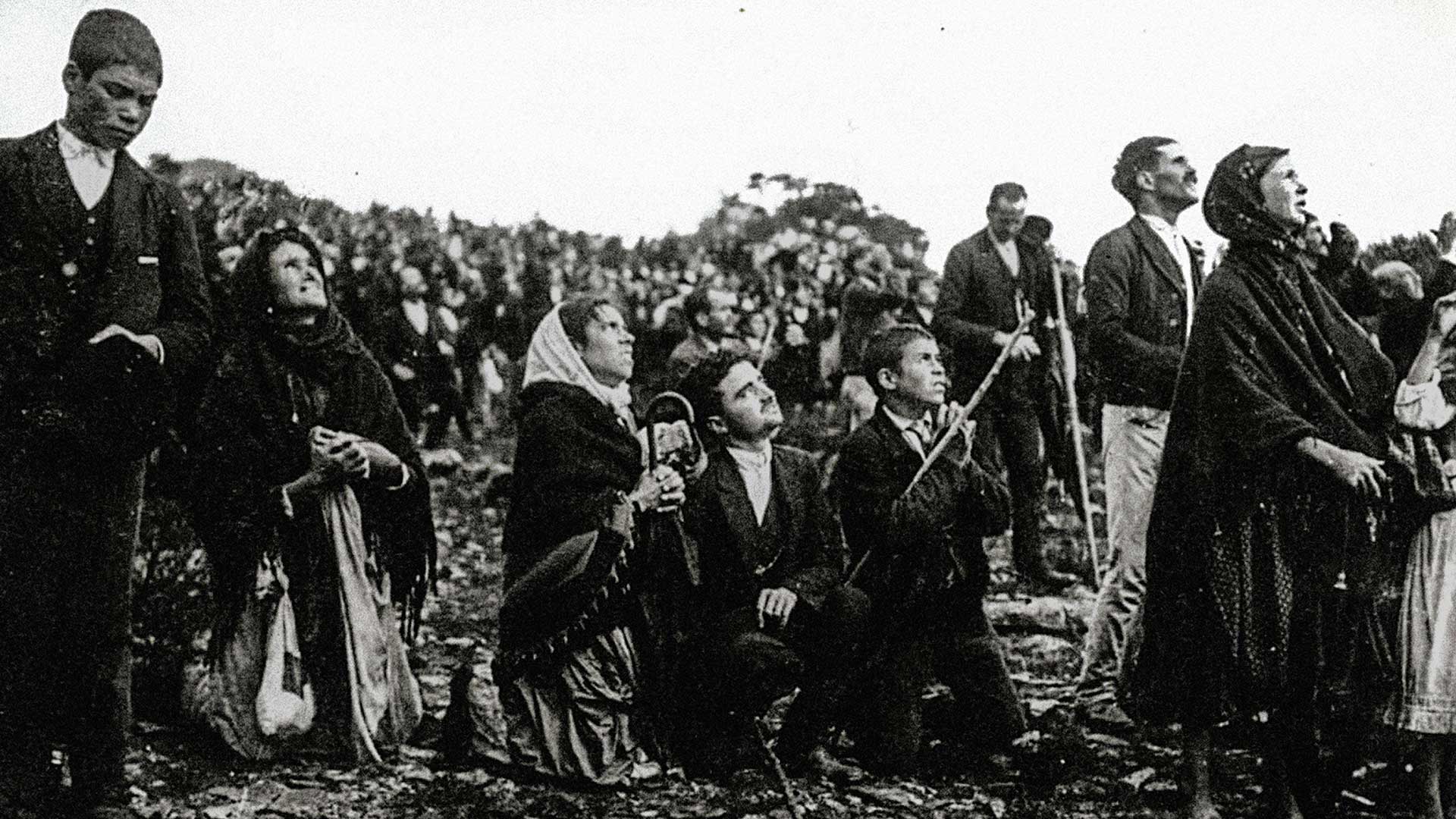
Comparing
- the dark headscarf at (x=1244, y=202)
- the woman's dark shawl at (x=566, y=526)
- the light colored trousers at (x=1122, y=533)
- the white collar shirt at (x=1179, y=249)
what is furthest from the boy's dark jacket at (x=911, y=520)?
the dark headscarf at (x=1244, y=202)

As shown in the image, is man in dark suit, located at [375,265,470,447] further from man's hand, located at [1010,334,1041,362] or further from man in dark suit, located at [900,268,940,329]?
man's hand, located at [1010,334,1041,362]

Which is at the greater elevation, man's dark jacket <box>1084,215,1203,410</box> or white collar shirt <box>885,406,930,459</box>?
man's dark jacket <box>1084,215,1203,410</box>

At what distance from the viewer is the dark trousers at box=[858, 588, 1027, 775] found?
3.89 meters

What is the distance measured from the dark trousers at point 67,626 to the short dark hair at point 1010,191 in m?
2.34

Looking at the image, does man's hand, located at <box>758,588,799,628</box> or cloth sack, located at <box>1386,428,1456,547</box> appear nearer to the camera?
cloth sack, located at <box>1386,428,1456,547</box>

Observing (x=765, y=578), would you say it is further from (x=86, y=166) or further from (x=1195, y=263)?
(x=86, y=166)

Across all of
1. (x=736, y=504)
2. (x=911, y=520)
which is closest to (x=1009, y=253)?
(x=911, y=520)

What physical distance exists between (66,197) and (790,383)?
2.21 m

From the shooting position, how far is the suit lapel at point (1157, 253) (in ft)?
13.6

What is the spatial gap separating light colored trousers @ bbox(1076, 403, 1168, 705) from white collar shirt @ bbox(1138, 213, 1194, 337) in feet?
0.91

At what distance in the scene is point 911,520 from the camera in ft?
12.8

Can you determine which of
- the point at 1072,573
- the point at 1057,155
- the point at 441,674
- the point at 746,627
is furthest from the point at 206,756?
the point at 1057,155

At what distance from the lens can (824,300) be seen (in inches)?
197

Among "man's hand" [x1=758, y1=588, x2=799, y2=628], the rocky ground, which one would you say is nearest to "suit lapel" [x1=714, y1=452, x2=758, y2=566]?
"man's hand" [x1=758, y1=588, x2=799, y2=628]
